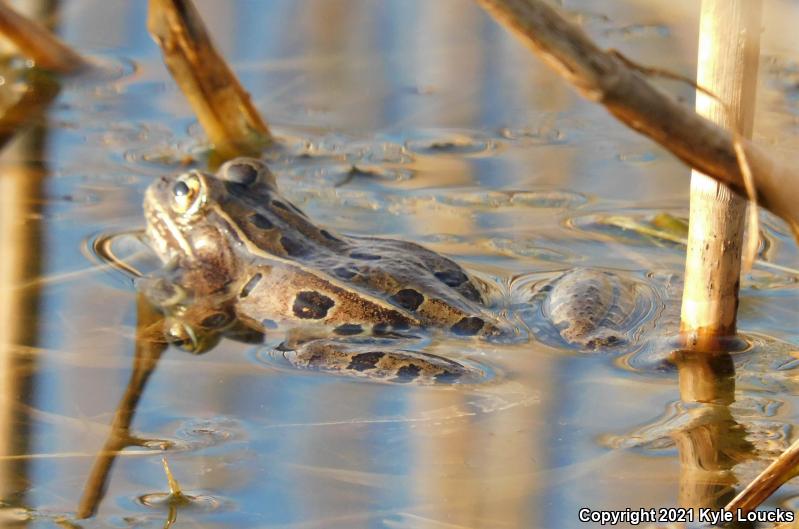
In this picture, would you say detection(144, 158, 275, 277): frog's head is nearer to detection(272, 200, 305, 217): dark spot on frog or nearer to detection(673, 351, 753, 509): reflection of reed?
detection(272, 200, 305, 217): dark spot on frog

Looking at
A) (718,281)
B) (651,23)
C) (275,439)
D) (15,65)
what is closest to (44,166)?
(15,65)

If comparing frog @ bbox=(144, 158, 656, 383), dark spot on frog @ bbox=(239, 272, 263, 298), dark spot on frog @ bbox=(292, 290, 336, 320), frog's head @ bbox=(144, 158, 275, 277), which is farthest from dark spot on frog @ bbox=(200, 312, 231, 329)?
dark spot on frog @ bbox=(292, 290, 336, 320)

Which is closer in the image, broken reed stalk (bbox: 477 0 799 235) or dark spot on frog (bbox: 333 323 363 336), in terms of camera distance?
broken reed stalk (bbox: 477 0 799 235)

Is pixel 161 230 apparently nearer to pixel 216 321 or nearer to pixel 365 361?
pixel 216 321

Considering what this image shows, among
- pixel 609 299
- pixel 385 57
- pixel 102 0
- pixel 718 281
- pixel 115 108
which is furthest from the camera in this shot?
pixel 102 0

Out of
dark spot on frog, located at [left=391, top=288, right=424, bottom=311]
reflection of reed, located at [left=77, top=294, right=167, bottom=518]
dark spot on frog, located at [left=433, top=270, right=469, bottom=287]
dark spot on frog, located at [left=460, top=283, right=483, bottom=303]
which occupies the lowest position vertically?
reflection of reed, located at [left=77, top=294, right=167, bottom=518]

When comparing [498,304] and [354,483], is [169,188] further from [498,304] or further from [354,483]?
[354,483]
